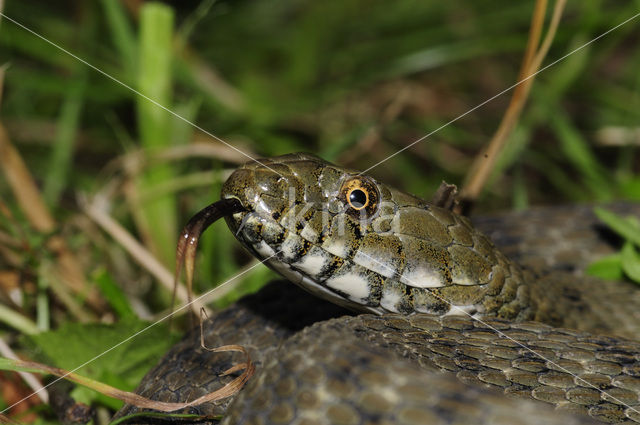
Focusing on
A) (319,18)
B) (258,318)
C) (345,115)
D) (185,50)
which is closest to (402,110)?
(345,115)

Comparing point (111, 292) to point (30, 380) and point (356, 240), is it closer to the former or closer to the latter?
point (30, 380)

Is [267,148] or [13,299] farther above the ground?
[267,148]

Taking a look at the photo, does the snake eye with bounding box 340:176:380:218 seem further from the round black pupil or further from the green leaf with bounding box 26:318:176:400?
the green leaf with bounding box 26:318:176:400

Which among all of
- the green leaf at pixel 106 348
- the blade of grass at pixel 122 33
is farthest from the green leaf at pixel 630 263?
the blade of grass at pixel 122 33

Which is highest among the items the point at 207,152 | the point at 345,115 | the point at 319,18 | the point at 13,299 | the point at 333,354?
the point at 319,18

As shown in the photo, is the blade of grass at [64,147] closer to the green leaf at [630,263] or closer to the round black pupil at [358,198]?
the round black pupil at [358,198]

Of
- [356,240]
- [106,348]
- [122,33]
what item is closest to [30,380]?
[106,348]

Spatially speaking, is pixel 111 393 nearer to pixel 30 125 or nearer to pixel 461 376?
pixel 461 376
